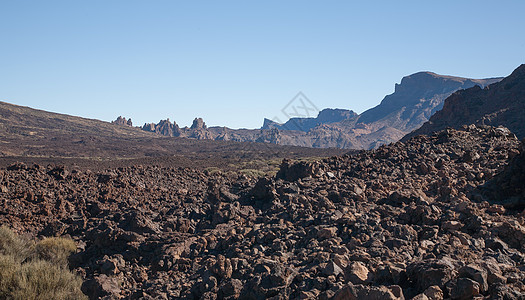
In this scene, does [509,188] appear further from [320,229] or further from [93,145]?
[93,145]

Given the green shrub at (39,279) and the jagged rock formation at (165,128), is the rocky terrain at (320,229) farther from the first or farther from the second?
the jagged rock formation at (165,128)

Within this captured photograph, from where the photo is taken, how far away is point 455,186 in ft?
50.3

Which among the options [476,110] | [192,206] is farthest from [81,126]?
[192,206]

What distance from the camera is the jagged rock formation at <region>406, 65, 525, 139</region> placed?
53438 mm

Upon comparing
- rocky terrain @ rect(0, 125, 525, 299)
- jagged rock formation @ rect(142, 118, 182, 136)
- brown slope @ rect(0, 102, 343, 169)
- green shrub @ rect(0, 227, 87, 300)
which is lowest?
green shrub @ rect(0, 227, 87, 300)

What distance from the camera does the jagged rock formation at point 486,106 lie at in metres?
53.4

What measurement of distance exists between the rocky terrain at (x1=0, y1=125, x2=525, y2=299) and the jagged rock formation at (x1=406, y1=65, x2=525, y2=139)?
33745mm

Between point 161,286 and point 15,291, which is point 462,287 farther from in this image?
point 15,291

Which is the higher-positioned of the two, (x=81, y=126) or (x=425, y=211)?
(x=81, y=126)

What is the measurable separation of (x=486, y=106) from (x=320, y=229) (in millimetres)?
57513

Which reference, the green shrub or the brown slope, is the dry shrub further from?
the brown slope

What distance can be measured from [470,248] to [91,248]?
11.5 meters

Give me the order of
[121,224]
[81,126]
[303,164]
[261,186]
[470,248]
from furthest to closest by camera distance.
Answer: [81,126]
[303,164]
[261,186]
[121,224]
[470,248]

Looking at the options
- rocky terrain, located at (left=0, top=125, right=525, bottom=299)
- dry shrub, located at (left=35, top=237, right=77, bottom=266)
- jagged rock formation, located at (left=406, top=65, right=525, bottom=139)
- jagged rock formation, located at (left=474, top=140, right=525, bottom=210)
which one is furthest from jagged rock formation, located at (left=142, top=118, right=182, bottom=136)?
jagged rock formation, located at (left=474, top=140, right=525, bottom=210)
